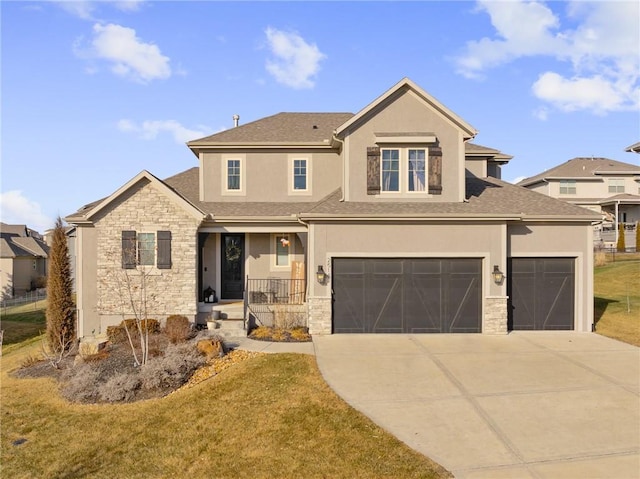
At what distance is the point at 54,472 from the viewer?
676 centimetres

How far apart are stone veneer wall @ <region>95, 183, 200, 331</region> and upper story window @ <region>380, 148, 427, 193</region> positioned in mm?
6540

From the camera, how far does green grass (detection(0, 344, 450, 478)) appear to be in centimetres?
634

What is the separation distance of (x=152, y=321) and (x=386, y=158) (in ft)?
30.5

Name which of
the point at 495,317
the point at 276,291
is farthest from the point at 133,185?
the point at 495,317

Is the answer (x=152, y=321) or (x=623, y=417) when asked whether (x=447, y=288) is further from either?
(x=152, y=321)

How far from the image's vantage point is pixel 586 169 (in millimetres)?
39156

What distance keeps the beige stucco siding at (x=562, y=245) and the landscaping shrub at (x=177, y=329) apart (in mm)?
10700

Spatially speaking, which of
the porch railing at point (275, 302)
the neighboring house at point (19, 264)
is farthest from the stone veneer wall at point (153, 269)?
the neighboring house at point (19, 264)

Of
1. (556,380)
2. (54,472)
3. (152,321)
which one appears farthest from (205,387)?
(556,380)

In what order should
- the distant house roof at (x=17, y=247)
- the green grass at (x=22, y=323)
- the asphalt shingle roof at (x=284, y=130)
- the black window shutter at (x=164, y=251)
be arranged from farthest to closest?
the distant house roof at (x=17, y=247) < the green grass at (x=22, y=323) < the asphalt shingle roof at (x=284, y=130) < the black window shutter at (x=164, y=251)

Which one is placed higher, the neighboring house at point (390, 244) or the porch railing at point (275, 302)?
the neighboring house at point (390, 244)

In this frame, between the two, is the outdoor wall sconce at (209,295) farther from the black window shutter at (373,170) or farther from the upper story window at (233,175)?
the black window shutter at (373,170)

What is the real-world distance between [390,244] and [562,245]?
19.2ft

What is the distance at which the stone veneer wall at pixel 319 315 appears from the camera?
523 inches
